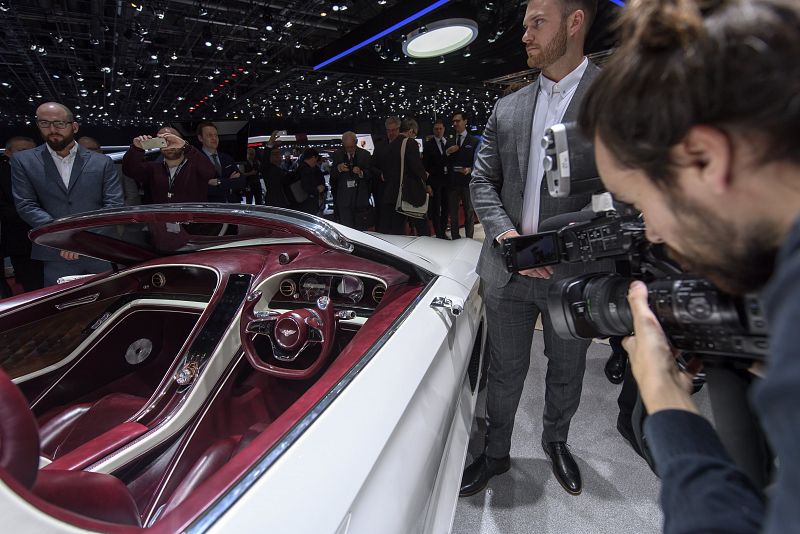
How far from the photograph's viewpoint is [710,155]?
41 cm

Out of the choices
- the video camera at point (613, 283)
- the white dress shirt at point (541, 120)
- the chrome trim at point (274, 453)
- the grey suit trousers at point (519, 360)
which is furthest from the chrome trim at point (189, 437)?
the white dress shirt at point (541, 120)

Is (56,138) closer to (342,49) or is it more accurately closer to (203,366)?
(203,366)

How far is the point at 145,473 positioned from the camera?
54.6 inches

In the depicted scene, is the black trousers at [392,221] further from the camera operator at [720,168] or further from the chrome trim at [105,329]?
the camera operator at [720,168]

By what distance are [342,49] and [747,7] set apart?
8656 mm

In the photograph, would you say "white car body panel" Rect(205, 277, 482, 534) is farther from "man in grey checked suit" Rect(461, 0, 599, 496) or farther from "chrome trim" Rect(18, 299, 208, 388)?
"chrome trim" Rect(18, 299, 208, 388)

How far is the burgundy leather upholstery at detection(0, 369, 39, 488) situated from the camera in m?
0.54

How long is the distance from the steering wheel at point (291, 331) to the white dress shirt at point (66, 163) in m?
2.33

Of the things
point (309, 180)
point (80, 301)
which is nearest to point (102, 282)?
point (80, 301)

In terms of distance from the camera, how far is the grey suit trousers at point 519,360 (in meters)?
1.69

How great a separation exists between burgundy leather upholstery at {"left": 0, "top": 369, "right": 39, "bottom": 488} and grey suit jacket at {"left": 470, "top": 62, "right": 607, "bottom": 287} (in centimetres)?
125

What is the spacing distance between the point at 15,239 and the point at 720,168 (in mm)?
4785

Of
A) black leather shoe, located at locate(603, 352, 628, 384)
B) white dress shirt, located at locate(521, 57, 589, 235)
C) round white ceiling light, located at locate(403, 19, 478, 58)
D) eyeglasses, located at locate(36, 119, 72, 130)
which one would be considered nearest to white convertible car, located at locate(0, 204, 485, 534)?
white dress shirt, located at locate(521, 57, 589, 235)

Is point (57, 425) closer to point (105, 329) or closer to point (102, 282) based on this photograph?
point (105, 329)
